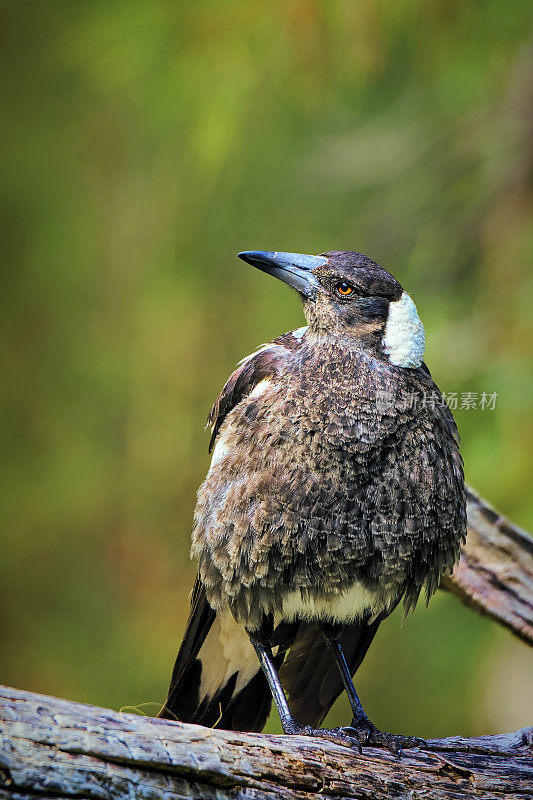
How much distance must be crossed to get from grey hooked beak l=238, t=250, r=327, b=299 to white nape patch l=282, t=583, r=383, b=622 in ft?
2.14

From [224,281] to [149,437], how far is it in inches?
26.7

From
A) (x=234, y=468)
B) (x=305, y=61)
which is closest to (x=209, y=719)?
(x=234, y=468)

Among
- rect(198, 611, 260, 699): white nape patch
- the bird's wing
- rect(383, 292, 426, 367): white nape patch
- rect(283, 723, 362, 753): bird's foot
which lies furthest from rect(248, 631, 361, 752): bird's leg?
rect(383, 292, 426, 367): white nape patch

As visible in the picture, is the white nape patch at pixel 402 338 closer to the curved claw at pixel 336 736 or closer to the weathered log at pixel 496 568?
the weathered log at pixel 496 568

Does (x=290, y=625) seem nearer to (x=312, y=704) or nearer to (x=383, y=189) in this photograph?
(x=312, y=704)

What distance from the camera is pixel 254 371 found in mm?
1968

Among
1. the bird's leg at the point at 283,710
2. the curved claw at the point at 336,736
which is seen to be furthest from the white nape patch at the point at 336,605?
the curved claw at the point at 336,736

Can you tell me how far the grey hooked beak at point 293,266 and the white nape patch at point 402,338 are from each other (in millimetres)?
184

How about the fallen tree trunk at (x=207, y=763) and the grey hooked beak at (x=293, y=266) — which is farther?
the grey hooked beak at (x=293, y=266)

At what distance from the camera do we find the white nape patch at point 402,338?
1888 millimetres

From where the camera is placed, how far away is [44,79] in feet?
13.0

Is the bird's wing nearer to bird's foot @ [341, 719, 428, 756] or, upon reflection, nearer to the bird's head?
the bird's head

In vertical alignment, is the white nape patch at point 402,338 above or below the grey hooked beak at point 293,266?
below

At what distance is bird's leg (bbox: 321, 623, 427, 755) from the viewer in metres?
1.69
